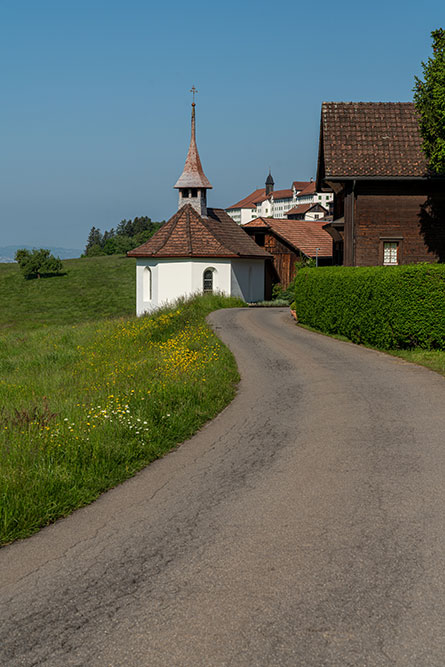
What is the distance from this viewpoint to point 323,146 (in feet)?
101

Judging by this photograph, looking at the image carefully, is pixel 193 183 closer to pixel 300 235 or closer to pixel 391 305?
pixel 300 235

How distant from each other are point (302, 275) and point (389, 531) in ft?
70.8

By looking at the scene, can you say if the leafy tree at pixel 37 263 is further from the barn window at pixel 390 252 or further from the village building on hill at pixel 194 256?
the barn window at pixel 390 252

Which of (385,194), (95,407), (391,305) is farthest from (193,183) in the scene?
(95,407)

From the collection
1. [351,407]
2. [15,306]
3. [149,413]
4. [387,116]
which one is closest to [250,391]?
[351,407]

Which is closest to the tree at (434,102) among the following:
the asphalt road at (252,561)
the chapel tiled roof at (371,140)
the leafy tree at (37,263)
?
the chapel tiled roof at (371,140)

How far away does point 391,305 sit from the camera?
1761cm

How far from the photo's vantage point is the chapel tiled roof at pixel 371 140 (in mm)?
29094

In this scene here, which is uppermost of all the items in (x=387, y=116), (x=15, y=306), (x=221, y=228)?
(x=387, y=116)

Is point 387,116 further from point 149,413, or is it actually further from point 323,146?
point 149,413

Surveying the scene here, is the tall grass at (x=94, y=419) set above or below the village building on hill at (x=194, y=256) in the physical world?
below

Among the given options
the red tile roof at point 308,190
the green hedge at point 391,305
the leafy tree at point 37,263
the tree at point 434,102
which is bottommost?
the green hedge at point 391,305

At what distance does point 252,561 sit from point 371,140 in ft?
92.8

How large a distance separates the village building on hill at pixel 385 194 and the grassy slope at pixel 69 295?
108 feet
